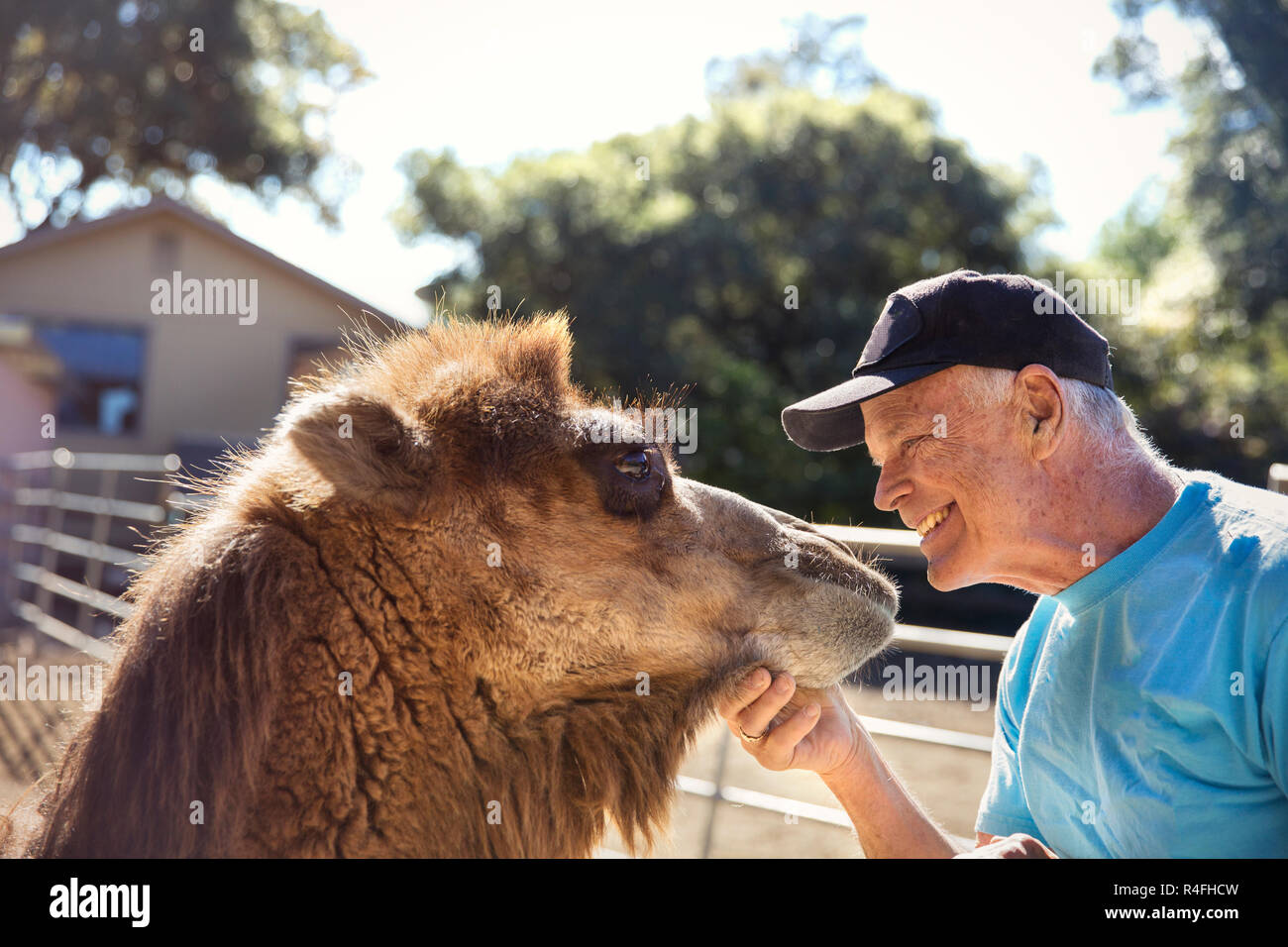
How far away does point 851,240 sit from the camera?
17047mm

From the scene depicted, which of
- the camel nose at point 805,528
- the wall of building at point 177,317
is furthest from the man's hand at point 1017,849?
the wall of building at point 177,317

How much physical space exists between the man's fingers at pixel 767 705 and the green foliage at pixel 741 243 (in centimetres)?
1188

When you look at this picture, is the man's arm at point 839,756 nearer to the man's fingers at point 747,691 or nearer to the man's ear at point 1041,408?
the man's fingers at point 747,691

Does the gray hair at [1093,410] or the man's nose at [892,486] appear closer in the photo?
the gray hair at [1093,410]

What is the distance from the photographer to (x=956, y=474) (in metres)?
2.34

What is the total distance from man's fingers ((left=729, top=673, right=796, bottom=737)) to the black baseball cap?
0.72 metres

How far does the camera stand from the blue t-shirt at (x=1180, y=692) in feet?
6.04

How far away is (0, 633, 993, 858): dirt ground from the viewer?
21.3ft

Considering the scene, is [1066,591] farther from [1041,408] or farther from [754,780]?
[754,780]

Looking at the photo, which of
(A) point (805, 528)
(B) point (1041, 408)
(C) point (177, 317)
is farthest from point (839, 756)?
(C) point (177, 317)

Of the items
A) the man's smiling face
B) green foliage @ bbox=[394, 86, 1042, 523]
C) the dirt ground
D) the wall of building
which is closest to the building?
the wall of building

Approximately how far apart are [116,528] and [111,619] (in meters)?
5.26
